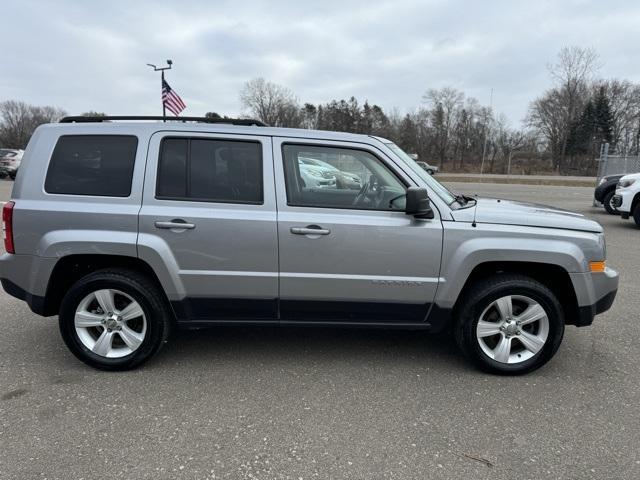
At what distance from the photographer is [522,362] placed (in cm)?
355

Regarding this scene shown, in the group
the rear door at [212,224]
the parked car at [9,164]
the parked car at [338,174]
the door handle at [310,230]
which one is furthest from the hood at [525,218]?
the parked car at [9,164]

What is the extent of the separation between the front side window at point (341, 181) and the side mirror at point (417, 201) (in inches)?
7.7

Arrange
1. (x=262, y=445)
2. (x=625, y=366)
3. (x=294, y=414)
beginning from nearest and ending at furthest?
1. (x=262, y=445)
2. (x=294, y=414)
3. (x=625, y=366)

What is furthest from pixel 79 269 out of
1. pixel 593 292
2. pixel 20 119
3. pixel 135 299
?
pixel 20 119

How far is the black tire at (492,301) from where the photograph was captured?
3.45 m

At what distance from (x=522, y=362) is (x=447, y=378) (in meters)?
0.61

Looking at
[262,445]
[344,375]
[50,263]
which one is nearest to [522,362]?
[344,375]

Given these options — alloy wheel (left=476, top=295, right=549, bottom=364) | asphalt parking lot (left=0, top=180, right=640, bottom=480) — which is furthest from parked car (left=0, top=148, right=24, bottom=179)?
alloy wheel (left=476, top=295, right=549, bottom=364)

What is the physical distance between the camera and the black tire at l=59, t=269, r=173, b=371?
3475 mm

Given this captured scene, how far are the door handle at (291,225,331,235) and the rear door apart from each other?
17cm

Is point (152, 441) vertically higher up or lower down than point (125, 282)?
lower down

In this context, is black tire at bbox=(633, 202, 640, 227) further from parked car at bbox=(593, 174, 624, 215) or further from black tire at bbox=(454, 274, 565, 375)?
→ black tire at bbox=(454, 274, 565, 375)

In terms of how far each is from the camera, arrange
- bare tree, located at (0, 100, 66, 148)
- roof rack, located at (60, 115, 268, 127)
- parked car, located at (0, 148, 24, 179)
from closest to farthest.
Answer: roof rack, located at (60, 115, 268, 127) → parked car, located at (0, 148, 24, 179) → bare tree, located at (0, 100, 66, 148)

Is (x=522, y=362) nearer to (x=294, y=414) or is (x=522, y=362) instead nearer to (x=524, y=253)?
(x=524, y=253)
